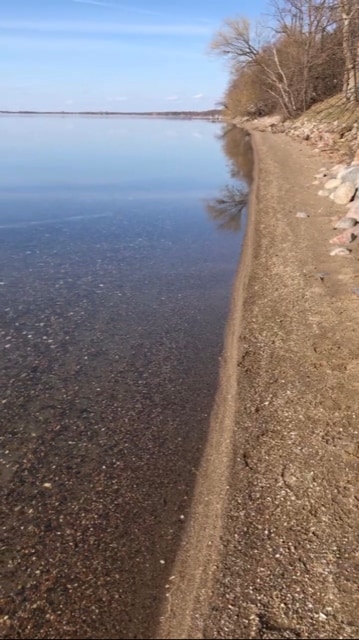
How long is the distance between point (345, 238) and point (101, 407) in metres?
6.74

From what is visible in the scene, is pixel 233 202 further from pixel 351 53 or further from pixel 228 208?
pixel 351 53

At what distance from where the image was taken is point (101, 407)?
545cm

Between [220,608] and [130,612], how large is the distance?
0.52 meters

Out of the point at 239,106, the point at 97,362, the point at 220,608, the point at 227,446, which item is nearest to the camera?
the point at 220,608

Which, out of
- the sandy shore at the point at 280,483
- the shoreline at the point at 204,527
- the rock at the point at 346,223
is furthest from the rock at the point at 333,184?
the shoreline at the point at 204,527

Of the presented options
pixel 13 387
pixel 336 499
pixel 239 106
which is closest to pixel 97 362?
pixel 13 387

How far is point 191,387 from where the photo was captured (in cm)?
588

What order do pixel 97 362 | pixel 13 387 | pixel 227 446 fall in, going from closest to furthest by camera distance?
pixel 227 446 < pixel 13 387 < pixel 97 362

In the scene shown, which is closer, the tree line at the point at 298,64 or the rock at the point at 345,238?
the rock at the point at 345,238

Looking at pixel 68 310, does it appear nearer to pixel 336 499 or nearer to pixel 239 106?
pixel 336 499

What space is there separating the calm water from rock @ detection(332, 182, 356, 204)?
115 inches

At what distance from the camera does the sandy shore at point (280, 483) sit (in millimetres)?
3072

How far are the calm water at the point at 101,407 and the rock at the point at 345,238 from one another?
2.04 m

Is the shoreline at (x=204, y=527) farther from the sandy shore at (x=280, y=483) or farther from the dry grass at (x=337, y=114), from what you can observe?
the dry grass at (x=337, y=114)
